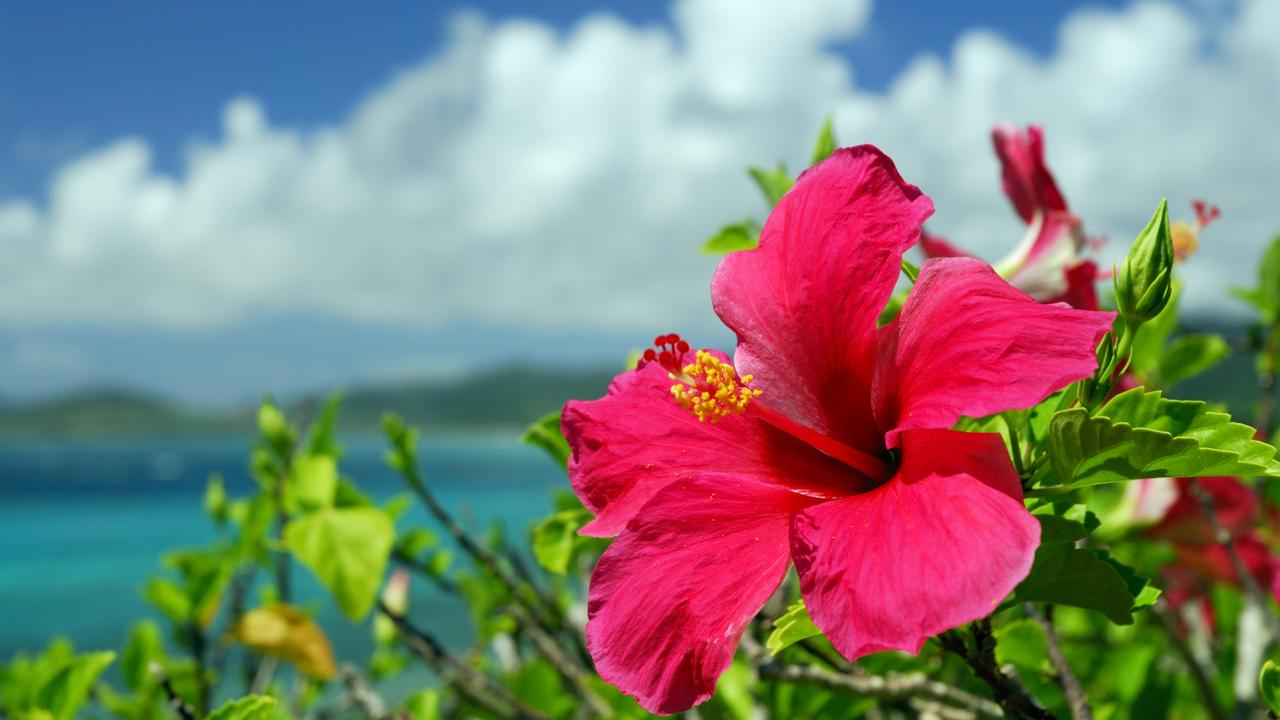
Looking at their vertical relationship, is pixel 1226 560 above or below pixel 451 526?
below

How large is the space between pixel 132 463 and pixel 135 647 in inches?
4466

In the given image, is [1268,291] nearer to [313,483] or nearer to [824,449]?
[824,449]

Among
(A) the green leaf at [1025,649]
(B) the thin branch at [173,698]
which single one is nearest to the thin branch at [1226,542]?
(A) the green leaf at [1025,649]

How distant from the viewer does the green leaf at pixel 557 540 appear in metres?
1.36

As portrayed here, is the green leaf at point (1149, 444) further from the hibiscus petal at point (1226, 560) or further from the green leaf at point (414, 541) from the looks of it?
the green leaf at point (414, 541)

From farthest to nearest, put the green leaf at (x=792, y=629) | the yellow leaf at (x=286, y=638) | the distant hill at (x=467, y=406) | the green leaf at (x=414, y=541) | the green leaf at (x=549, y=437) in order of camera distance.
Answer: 1. the distant hill at (x=467, y=406)
2. the green leaf at (x=414, y=541)
3. the yellow leaf at (x=286, y=638)
4. the green leaf at (x=549, y=437)
5. the green leaf at (x=792, y=629)

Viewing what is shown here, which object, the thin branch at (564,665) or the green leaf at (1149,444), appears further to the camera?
the thin branch at (564,665)

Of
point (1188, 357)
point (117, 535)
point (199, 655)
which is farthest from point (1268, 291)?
point (117, 535)

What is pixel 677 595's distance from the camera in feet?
2.69

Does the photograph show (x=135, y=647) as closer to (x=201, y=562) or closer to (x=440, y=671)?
(x=201, y=562)

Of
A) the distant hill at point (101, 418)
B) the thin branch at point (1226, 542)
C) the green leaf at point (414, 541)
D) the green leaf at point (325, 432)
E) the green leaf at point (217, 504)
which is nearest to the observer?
the thin branch at point (1226, 542)

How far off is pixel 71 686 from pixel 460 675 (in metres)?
0.65

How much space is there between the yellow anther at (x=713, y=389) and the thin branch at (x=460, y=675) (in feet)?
3.15

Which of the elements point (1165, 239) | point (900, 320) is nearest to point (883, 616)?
point (900, 320)
